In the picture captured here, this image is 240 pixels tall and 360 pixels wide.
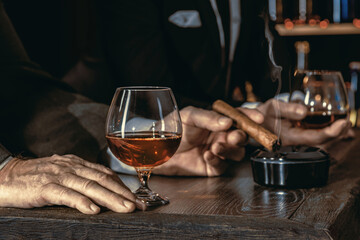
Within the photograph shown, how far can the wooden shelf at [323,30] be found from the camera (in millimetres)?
3848

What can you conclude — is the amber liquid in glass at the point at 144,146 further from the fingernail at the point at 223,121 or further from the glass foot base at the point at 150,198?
the fingernail at the point at 223,121

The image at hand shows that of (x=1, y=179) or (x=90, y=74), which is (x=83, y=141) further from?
(x=90, y=74)

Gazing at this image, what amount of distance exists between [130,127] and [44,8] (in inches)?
78.7

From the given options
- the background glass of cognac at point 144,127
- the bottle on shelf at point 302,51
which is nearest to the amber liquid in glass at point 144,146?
the background glass of cognac at point 144,127

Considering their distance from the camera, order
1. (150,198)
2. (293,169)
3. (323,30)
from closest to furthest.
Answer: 1. (150,198)
2. (293,169)
3. (323,30)

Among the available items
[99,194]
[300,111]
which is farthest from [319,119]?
[99,194]

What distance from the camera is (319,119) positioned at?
1.26 meters

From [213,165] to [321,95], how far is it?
13.9 inches

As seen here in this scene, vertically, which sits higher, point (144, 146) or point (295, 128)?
point (144, 146)

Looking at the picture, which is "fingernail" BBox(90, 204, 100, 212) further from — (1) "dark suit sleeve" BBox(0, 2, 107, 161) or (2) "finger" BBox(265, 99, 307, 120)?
(2) "finger" BBox(265, 99, 307, 120)

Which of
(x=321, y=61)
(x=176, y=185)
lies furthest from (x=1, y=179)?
(x=321, y=61)

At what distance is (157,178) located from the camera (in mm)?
1110

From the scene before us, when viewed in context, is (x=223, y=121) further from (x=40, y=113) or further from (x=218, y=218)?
(x=40, y=113)

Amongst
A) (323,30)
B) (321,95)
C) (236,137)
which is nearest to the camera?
(236,137)
